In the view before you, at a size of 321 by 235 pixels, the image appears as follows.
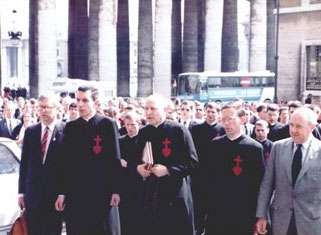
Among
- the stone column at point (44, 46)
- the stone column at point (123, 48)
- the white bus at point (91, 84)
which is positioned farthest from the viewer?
the stone column at point (123, 48)

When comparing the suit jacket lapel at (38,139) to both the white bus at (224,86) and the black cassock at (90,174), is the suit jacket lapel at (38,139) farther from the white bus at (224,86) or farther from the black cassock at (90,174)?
the white bus at (224,86)

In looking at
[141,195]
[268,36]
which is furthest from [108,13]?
[141,195]

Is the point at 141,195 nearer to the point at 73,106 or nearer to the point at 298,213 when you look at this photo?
the point at 298,213

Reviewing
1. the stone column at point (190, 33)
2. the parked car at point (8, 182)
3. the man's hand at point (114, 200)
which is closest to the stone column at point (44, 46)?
the stone column at point (190, 33)

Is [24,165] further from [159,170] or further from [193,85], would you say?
[193,85]

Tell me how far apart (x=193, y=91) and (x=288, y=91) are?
2042 cm

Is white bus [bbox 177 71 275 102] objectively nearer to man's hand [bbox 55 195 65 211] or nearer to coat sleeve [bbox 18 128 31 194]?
coat sleeve [bbox 18 128 31 194]

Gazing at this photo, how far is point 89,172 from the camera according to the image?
19.9 ft

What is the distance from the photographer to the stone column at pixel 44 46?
3020 centimetres

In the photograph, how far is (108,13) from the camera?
33750mm

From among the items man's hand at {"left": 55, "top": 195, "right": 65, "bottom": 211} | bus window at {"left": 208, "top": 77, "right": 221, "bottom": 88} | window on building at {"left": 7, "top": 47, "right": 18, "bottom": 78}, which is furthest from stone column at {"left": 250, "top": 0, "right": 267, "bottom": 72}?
window on building at {"left": 7, "top": 47, "right": 18, "bottom": 78}

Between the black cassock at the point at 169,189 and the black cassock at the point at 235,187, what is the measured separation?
0.92 ft

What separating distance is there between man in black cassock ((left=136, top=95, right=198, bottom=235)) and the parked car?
153 centimetres

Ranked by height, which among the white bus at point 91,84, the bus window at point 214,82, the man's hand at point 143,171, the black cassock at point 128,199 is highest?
the bus window at point 214,82
